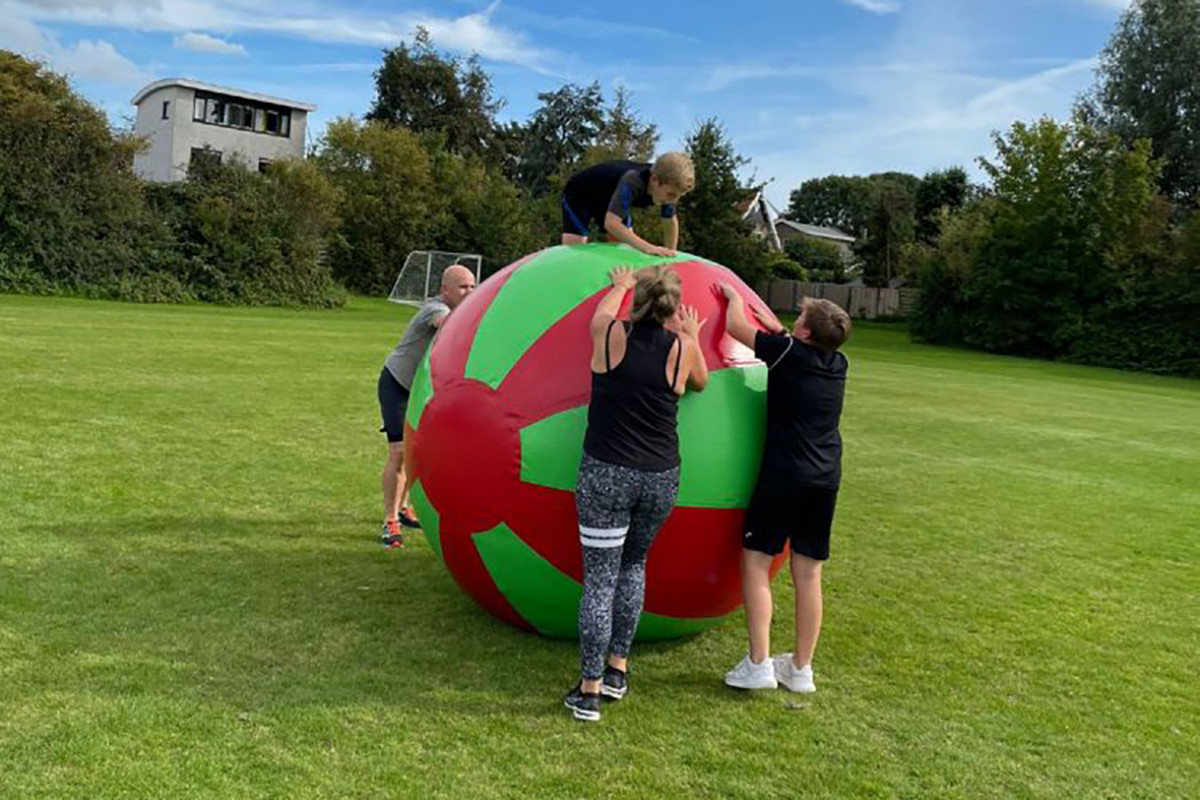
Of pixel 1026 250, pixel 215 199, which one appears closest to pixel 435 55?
pixel 215 199

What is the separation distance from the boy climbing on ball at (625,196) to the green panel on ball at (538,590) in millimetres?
1727

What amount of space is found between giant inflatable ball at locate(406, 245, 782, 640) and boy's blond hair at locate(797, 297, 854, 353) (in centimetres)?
34

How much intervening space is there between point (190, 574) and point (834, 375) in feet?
12.8

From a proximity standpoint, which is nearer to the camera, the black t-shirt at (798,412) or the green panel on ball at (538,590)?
the black t-shirt at (798,412)

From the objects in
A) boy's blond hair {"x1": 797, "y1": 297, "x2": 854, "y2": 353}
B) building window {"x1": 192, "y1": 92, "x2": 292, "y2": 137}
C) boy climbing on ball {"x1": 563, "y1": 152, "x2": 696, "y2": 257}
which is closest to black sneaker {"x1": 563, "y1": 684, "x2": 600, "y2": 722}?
boy's blond hair {"x1": 797, "y1": 297, "x2": 854, "y2": 353}

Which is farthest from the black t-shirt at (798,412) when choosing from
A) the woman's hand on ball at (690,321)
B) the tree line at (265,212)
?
the tree line at (265,212)

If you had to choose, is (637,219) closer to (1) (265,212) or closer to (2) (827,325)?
(1) (265,212)

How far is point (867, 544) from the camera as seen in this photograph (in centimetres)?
800

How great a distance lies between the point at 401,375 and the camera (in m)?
7.05

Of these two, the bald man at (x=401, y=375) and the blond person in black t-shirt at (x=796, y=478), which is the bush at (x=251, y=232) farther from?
the blond person in black t-shirt at (x=796, y=478)

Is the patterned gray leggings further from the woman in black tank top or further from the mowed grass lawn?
the mowed grass lawn

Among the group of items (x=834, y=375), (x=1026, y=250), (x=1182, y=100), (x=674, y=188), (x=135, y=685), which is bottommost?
(x=135, y=685)

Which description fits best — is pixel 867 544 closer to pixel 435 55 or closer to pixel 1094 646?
pixel 1094 646

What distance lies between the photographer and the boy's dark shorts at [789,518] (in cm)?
487
